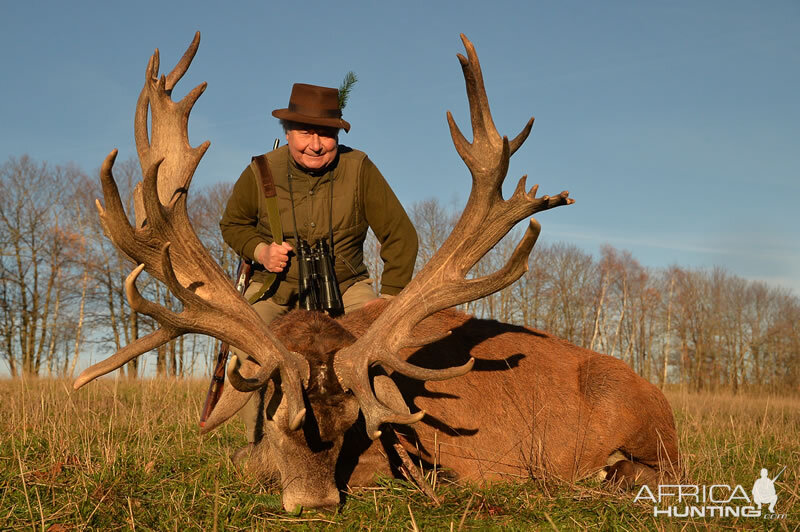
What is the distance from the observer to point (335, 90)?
244 inches

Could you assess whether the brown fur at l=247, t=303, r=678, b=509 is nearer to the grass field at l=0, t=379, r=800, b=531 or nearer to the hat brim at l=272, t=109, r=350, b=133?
the grass field at l=0, t=379, r=800, b=531

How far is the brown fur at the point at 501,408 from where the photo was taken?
4559 millimetres

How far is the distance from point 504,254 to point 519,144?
3244 cm

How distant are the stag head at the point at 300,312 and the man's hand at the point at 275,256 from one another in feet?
2.92

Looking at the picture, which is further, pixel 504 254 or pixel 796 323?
pixel 796 323

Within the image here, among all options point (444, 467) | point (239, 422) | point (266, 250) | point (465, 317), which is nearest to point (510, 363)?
point (465, 317)

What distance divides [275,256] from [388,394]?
1928 millimetres

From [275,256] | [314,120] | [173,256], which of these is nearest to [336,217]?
[275,256]

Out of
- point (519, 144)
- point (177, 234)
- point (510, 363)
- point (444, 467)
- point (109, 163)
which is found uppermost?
point (519, 144)

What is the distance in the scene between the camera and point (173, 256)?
446 centimetres

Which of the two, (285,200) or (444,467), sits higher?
(285,200)

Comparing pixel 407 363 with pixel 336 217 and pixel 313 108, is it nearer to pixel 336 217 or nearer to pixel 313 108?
pixel 336 217

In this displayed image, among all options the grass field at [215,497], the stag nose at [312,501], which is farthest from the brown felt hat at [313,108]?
the stag nose at [312,501]

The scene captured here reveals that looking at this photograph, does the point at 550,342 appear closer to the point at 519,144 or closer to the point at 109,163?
the point at 519,144
